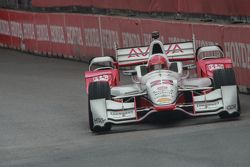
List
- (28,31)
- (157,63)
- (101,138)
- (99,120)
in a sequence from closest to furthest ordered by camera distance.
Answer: (101,138), (99,120), (157,63), (28,31)

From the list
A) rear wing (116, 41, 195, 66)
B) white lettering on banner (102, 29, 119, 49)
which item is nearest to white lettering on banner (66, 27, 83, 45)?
white lettering on banner (102, 29, 119, 49)

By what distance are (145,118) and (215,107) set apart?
1.25 m

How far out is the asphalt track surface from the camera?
38.0ft

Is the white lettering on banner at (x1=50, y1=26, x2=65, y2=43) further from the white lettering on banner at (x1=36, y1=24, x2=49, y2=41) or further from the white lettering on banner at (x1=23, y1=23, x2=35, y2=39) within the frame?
the white lettering on banner at (x1=23, y1=23, x2=35, y2=39)

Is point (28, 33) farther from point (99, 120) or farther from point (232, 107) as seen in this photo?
point (232, 107)

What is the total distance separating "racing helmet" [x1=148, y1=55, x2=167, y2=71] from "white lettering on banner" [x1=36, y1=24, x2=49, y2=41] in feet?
53.3

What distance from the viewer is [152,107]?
584 inches

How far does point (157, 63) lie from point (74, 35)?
46.8 ft

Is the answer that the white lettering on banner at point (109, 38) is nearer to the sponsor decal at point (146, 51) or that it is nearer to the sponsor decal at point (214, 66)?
the sponsor decal at point (146, 51)

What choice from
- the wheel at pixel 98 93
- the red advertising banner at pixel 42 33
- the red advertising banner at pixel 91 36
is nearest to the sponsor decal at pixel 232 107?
the wheel at pixel 98 93

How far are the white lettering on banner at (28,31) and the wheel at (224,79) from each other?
1846 cm

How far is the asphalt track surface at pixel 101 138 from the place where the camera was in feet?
38.0

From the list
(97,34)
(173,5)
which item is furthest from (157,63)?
(97,34)

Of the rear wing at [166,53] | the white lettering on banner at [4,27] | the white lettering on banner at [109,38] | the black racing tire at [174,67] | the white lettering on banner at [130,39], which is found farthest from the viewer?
the white lettering on banner at [4,27]
